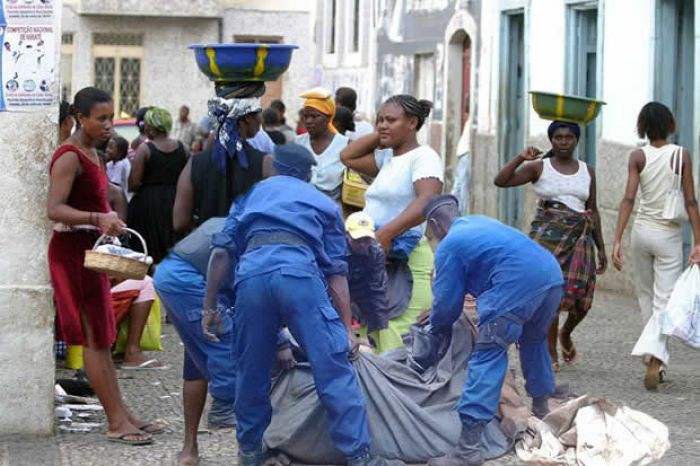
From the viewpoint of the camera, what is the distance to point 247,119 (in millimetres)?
8453

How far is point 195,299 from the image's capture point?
784cm

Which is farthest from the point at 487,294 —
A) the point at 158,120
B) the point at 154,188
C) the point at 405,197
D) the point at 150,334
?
the point at 158,120

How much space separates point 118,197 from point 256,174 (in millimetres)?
3733

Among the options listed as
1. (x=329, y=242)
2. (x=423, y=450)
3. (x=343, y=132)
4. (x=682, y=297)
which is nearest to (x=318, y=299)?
(x=329, y=242)

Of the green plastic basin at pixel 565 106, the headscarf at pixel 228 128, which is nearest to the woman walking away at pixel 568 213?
the green plastic basin at pixel 565 106

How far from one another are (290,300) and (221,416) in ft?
4.76

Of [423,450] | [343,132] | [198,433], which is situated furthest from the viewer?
[343,132]

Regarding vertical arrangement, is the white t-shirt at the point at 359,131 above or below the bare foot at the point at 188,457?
above

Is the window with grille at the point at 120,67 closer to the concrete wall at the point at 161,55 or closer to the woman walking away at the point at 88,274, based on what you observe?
the concrete wall at the point at 161,55

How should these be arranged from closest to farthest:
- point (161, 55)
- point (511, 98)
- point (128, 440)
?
point (128, 440) → point (511, 98) → point (161, 55)

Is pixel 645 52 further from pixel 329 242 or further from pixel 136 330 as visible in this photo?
pixel 329 242

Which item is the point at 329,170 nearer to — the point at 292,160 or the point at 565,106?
the point at 565,106

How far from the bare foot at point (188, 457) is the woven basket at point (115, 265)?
854 millimetres

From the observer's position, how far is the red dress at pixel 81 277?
8430 millimetres
